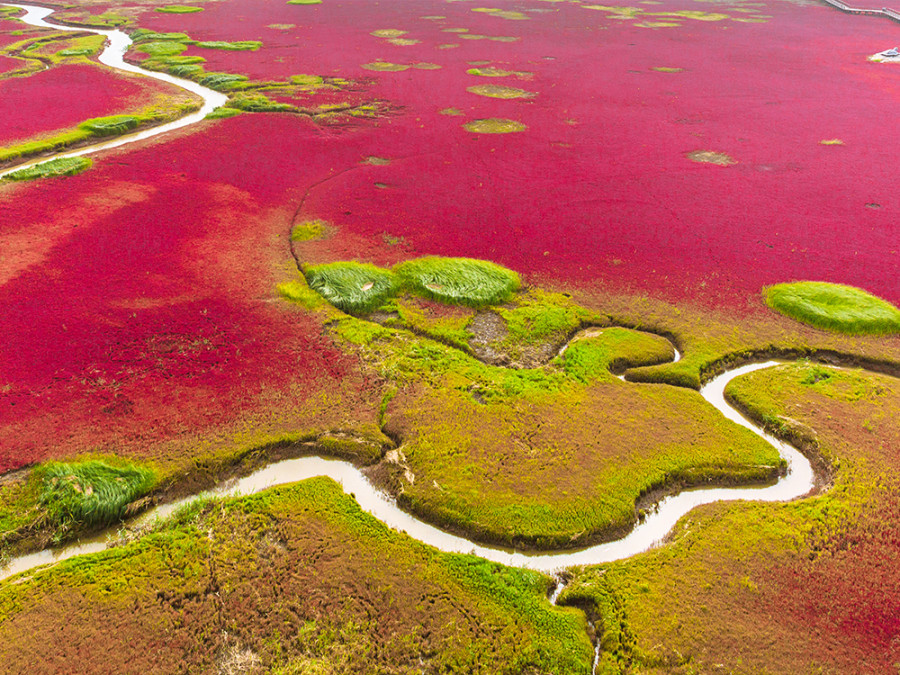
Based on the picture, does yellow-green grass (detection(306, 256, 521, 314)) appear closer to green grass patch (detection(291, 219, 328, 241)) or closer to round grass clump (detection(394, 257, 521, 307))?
round grass clump (detection(394, 257, 521, 307))

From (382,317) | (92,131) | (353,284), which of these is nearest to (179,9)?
(92,131)

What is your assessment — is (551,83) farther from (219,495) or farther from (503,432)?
(219,495)

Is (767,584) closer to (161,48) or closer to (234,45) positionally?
(234,45)

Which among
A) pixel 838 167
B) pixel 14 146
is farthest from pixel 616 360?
pixel 14 146

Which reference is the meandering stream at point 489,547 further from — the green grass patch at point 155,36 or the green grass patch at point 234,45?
the green grass patch at point 155,36

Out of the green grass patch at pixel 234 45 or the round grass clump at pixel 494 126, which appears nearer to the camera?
the round grass clump at pixel 494 126

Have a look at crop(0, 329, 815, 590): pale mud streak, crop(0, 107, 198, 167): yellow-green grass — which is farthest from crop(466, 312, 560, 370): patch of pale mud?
crop(0, 107, 198, 167): yellow-green grass

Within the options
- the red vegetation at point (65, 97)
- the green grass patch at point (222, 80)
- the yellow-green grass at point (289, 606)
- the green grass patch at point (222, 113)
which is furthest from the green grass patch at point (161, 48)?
the yellow-green grass at point (289, 606)
